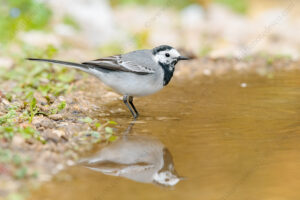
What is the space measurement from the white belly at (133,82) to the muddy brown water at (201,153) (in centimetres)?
30

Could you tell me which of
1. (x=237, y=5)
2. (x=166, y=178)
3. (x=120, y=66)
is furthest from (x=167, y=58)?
(x=237, y=5)

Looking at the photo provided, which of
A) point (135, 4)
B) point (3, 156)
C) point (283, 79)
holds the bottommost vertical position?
point (3, 156)

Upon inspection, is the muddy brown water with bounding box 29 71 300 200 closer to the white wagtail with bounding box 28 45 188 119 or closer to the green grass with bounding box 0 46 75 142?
the white wagtail with bounding box 28 45 188 119

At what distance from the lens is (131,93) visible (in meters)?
5.20

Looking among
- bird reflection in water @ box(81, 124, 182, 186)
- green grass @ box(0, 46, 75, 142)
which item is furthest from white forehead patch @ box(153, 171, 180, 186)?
green grass @ box(0, 46, 75, 142)

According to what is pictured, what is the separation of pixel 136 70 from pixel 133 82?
0.14m

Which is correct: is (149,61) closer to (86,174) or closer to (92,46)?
(86,174)

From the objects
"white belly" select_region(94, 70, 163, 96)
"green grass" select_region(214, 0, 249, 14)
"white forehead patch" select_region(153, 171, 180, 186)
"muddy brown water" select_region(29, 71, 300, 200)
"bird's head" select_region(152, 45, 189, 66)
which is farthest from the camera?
"green grass" select_region(214, 0, 249, 14)

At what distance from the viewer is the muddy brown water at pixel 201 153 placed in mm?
2990

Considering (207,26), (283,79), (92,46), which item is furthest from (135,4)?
(283,79)

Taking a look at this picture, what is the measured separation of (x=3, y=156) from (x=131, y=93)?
2157 mm

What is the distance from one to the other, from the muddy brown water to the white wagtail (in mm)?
327

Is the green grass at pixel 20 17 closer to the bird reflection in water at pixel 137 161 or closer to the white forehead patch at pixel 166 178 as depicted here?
the bird reflection in water at pixel 137 161

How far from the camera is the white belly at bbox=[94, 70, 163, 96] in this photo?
5.12 m
